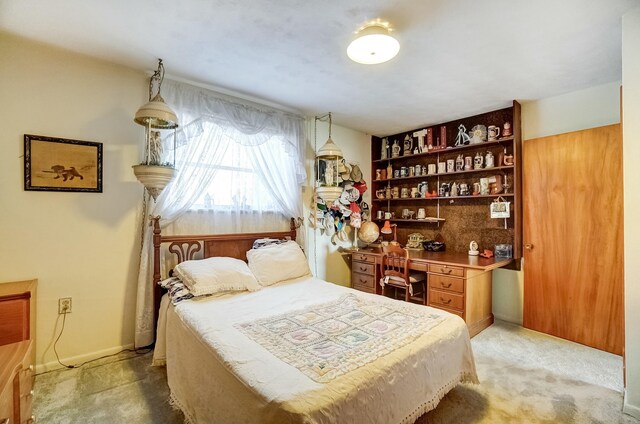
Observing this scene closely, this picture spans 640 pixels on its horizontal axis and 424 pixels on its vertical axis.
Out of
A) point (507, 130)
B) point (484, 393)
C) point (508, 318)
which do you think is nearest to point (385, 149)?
point (507, 130)

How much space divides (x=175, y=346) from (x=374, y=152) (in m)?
3.68

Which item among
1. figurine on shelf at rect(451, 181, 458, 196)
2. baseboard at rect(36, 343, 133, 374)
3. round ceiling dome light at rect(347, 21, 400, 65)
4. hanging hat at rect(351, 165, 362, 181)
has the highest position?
round ceiling dome light at rect(347, 21, 400, 65)

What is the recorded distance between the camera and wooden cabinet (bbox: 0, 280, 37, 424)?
1.16 m

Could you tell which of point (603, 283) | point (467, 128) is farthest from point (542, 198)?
point (467, 128)

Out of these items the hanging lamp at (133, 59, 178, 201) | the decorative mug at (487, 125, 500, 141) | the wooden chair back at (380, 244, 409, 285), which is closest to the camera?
the hanging lamp at (133, 59, 178, 201)

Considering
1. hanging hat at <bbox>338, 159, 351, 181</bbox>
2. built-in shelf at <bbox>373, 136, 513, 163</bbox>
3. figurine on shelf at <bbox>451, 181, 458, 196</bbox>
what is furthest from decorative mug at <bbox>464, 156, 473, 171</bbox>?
hanging hat at <bbox>338, 159, 351, 181</bbox>

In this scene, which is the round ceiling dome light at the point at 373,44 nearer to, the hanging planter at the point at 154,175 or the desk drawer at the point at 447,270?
the hanging planter at the point at 154,175

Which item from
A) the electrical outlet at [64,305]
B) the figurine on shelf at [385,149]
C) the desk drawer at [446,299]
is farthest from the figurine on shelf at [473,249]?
the electrical outlet at [64,305]

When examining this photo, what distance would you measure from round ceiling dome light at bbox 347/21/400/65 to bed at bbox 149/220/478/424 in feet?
5.93

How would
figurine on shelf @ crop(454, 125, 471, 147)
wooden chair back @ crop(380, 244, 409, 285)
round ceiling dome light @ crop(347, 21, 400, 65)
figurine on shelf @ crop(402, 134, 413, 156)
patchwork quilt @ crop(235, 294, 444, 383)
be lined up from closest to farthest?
patchwork quilt @ crop(235, 294, 444, 383) < round ceiling dome light @ crop(347, 21, 400, 65) < wooden chair back @ crop(380, 244, 409, 285) < figurine on shelf @ crop(454, 125, 471, 147) < figurine on shelf @ crop(402, 134, 413, 156)

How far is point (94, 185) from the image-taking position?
2.36 meters

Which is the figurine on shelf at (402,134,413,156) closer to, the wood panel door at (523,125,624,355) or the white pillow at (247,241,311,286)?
the wood panel door at (523,125,624,355)

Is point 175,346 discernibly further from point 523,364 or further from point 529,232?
point 529,232

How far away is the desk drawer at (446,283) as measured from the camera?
2.92 metres
